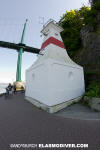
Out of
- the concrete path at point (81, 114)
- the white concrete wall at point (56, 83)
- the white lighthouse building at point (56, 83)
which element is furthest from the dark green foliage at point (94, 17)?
the concrete path at point (81, 114)

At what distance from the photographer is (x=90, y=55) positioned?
1152 centimetres

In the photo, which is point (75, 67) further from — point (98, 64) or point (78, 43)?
point (78, 43)

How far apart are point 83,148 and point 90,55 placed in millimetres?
12055

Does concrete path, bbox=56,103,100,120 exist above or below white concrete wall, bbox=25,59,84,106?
below

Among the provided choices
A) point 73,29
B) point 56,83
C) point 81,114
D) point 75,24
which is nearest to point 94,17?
point 73,29

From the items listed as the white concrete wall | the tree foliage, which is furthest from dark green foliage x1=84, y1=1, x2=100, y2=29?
the white concrete wall

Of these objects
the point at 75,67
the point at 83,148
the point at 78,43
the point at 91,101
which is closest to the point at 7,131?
the point at 83,148

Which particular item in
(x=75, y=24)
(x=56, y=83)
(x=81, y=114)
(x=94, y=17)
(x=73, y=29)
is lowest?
(x=81, y=114)

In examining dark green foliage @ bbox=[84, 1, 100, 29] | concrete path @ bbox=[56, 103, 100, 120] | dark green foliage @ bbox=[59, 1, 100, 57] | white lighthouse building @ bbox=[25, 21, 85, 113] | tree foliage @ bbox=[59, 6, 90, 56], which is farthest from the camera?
tree foliage @ bbox=[59, 6, 90, 56]

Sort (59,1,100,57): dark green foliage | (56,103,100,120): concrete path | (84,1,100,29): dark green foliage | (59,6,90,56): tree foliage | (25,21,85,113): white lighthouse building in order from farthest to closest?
1. (59,6,90,56): tree foliage
2. (59,1,100,57): dark green foliage
3. (84,1,100,29): dark green foliage
4. (25,21,85,113): white lighthouse building
5. (56,103,100,120): concrete path

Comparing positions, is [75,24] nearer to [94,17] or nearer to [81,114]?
[94,17]

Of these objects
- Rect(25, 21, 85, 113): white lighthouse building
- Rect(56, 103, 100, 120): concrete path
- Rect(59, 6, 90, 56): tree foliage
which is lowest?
Rect(56, 103, 100, 120): concrete path

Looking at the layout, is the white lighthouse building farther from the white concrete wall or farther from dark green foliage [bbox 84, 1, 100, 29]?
dark green foliage [bbox 84, 1, 100, 29]

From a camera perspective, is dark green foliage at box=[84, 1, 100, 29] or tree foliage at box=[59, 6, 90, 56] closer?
dark green foliage at box=[84, 1, 100, 29]
